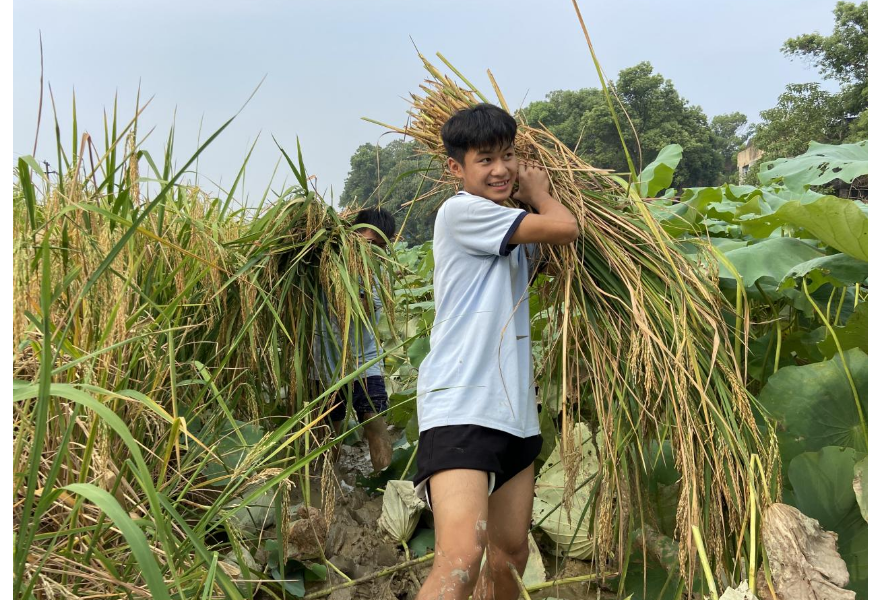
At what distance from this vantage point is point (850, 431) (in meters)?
2.13

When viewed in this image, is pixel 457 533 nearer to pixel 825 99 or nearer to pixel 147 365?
pixel 147 365

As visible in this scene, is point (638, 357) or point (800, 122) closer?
point (638, 357)

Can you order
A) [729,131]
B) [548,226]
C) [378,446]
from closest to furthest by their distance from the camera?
[548,226]
[378,446]
[729,131]

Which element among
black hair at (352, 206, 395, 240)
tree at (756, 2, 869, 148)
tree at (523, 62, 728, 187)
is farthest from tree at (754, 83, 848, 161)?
black hair at (352, 206, 395, 240)

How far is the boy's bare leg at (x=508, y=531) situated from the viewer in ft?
6.60

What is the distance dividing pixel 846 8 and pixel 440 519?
101 feet

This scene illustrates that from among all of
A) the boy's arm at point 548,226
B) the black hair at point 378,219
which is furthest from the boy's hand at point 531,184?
the black hair at point 378,219

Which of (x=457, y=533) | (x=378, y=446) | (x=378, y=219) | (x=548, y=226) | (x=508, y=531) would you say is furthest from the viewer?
(x=378, y=219)

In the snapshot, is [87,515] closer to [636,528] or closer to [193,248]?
[193,248]

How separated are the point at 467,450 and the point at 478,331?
299 mm

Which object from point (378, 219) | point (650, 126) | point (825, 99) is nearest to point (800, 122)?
point (825, 99)

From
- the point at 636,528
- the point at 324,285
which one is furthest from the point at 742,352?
the point at 324,285

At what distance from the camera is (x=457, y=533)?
1.75 m

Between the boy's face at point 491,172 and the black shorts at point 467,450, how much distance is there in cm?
60
